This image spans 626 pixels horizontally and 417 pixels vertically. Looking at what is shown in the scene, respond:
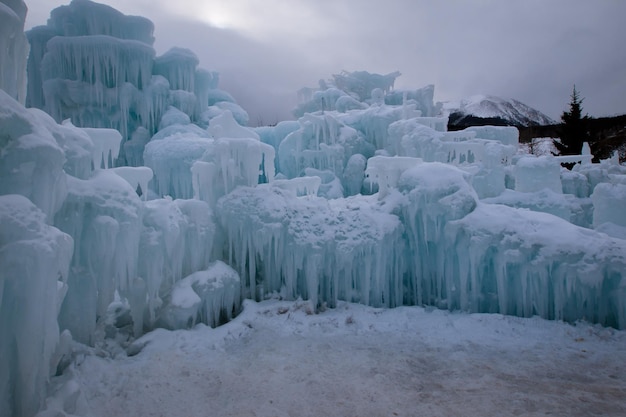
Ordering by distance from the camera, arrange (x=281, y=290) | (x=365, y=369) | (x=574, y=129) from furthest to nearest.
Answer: (x=574, y=129), (x=281, y=290), (x=365, y=369)

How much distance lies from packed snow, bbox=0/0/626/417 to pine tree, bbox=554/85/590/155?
18.7 m

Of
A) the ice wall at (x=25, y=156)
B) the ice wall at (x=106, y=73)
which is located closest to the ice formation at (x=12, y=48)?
the ice wall at (x=25, y=156)

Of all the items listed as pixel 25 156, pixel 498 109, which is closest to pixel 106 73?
pixel 25 156

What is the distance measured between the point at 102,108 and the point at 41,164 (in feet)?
53.9

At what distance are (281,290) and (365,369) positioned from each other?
161 inches

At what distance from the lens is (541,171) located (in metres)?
15.6

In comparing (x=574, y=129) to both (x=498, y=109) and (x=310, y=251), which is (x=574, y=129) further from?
(x=498, y=109)

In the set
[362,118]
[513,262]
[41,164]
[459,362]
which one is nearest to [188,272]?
[41,164]

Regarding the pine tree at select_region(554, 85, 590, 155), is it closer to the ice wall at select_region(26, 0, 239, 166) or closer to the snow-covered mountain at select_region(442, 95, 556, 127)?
the ice wall at select_region(26, 0, 239, 166)

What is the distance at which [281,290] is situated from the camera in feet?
34.2

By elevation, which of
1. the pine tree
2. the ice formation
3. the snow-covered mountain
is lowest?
the ice formation

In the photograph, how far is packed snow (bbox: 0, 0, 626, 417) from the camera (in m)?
4.75

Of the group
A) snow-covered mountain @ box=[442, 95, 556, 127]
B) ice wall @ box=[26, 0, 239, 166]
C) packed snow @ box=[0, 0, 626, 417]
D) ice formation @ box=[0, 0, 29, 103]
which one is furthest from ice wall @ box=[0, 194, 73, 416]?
snow-covered mountain @ box=[442, 95, 556, 127]

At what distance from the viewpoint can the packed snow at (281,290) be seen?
15.6 feet
